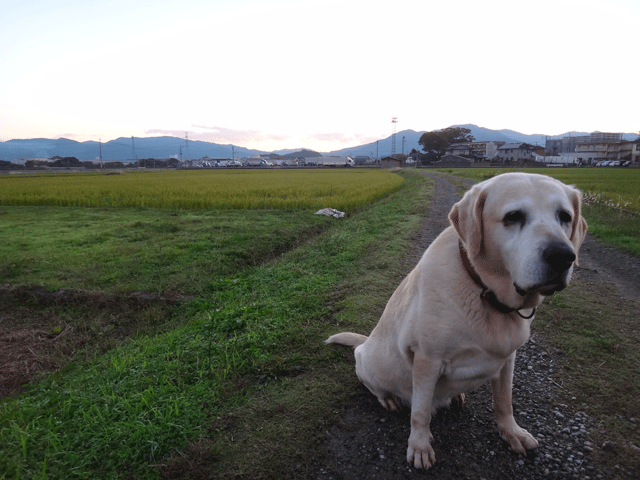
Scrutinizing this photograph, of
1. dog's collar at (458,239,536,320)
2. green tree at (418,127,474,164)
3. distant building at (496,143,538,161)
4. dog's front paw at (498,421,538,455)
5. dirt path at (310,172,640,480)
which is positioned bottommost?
dirt path at (310,172,640,480)

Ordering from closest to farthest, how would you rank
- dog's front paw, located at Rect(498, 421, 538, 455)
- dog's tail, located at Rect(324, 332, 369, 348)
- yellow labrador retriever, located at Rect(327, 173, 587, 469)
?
1. yellow labrador retriever, located at Rect(327, 173, 587, 469)
2. dog's front paw, located at Rect(498, 421, 538, 455)
3. dog's tail, located at Rect(324, 332, 369, 348)

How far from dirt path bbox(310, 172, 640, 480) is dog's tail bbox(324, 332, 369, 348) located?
53cm

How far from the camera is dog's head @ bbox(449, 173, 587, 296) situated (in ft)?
5.53

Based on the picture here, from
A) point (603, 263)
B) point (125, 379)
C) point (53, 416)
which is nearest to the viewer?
point (53, 416)

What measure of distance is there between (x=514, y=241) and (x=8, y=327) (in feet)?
22.4

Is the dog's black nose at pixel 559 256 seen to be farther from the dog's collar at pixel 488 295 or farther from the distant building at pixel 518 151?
the distant building at pixel 518 151

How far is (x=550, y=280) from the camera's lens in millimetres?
1692

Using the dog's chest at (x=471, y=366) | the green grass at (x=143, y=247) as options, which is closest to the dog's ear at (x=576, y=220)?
the dog's chest at (x=471, y=366)

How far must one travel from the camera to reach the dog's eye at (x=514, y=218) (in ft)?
6.03

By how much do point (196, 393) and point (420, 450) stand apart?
1838mm

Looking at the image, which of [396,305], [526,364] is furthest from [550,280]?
[526,364]

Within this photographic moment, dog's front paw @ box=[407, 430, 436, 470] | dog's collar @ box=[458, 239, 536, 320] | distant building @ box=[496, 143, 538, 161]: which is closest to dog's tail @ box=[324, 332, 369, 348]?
dog's front paw @ box=[407, 430, 436, 470]

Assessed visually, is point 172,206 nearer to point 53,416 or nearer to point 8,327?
point 8,327

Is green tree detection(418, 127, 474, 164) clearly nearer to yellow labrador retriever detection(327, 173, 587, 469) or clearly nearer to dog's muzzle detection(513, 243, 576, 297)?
yellow labrador retriever detection(327, 173, 587, 469)
